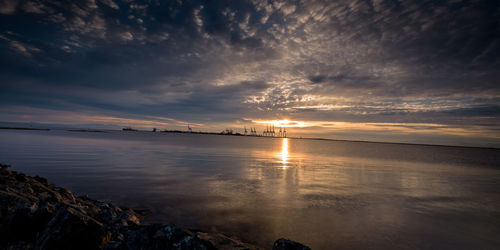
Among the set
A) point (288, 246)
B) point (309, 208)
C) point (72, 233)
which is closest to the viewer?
point (288, 246)

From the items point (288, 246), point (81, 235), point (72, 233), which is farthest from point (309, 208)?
point (72, 233)

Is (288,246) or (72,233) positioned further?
(72,233)

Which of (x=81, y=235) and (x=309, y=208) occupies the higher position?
(x=81, y=235)

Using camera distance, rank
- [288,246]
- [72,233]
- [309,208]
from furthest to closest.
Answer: [309,208] < [72,233] < [288,246]

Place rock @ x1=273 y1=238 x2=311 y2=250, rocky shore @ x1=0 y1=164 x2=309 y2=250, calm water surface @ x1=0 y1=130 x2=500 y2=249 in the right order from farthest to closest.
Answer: calm water surface @ x1=0 y1=130 x2=500 y2=249 → rocky shore @ x1=0 y1=164 x2=309 y2=250 → rock @ x1=273 y1=238 x2=311 y2=250

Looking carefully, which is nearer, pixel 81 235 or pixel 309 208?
pixel 81 235

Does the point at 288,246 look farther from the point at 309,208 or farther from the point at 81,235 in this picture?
the point at 309,208

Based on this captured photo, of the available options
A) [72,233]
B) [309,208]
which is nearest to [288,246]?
[72,233]

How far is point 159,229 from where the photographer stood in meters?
5.21

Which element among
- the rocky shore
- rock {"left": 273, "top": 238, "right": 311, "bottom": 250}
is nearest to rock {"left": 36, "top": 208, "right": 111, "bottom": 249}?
the rocky shore

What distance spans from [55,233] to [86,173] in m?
16.2

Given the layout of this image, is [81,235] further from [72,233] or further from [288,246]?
[288,246]

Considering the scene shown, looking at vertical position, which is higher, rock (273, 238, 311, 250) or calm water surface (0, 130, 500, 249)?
rock (273, 238, 311, 250)

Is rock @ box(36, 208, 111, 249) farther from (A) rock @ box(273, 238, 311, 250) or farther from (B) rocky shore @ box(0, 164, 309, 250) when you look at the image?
(A) rock @ box(273, 238, 311, 250)
